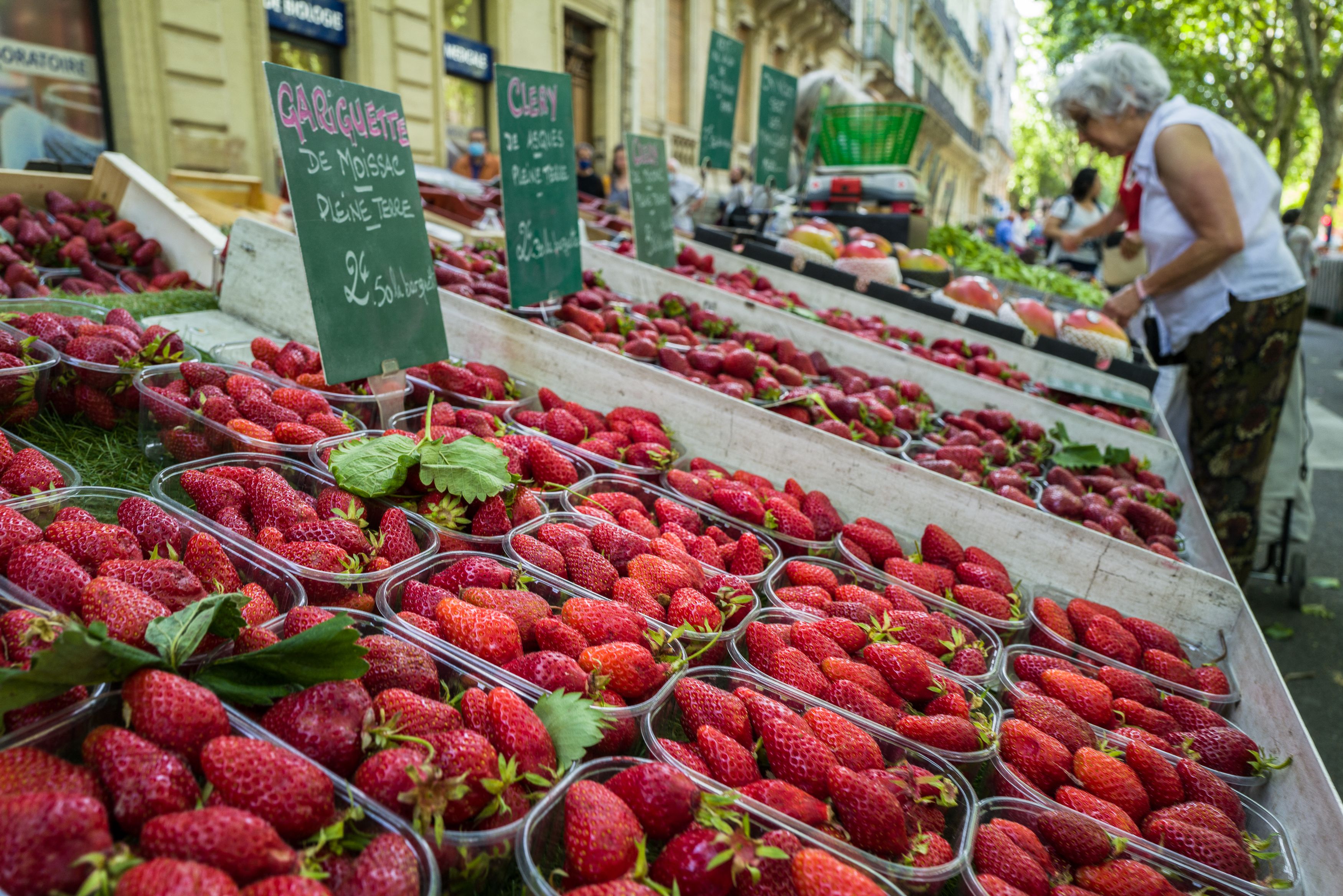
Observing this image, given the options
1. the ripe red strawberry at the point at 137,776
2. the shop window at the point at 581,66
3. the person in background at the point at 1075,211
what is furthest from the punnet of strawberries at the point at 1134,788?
the shop window at the point at 581,66

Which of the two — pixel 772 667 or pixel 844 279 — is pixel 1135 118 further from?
pixel 772 667

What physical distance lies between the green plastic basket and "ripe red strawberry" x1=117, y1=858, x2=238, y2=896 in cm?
695

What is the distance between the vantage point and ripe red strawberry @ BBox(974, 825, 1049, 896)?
1040 mm

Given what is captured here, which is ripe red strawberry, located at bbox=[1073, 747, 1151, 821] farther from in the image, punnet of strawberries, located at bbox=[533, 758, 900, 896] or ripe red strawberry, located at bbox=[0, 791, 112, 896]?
ripe red strawberry, located at bbox=[0, 791, 112, 896]

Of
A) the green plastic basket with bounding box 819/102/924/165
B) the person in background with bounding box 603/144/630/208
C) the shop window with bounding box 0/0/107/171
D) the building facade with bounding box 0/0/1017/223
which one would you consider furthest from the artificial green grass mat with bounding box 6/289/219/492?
the person in background with bounding box 603/144/630/208

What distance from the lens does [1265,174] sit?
3.30m

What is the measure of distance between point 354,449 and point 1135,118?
11.8 ft

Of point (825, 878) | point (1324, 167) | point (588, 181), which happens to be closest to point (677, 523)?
point (825, 878)

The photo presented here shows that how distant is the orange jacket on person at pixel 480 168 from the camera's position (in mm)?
9789

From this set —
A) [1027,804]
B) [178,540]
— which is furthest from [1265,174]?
[178,540]

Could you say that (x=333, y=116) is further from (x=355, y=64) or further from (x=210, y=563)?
(x=355, y=64)

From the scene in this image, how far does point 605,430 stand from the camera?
212cm

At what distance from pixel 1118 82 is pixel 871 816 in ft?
11.7

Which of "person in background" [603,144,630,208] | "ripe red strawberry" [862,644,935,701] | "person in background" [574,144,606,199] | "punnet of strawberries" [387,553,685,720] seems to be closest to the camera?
"punnet of strawberries" [387,553,685,720]
